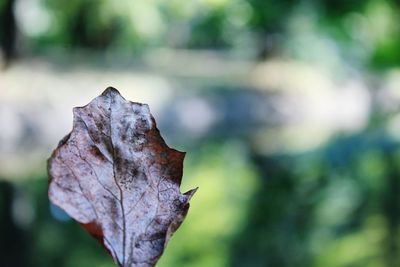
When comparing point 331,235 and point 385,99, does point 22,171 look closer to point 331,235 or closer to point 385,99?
point 331,235

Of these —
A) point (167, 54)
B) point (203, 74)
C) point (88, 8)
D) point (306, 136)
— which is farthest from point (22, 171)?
point (167, 54)

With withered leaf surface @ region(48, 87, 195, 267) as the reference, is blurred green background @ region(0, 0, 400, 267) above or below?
above

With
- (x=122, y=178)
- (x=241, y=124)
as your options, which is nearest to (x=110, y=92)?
(x=122, y=178)

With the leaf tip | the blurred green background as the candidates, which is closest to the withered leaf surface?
the leaf tip

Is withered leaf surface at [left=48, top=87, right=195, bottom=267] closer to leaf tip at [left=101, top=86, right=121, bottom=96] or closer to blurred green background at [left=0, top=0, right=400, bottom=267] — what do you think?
leaf tip at [left=101, top=86, right=121, bottom=96]

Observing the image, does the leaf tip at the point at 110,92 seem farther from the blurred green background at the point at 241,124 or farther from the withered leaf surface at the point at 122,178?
the blurred green background at the point at 241,124
